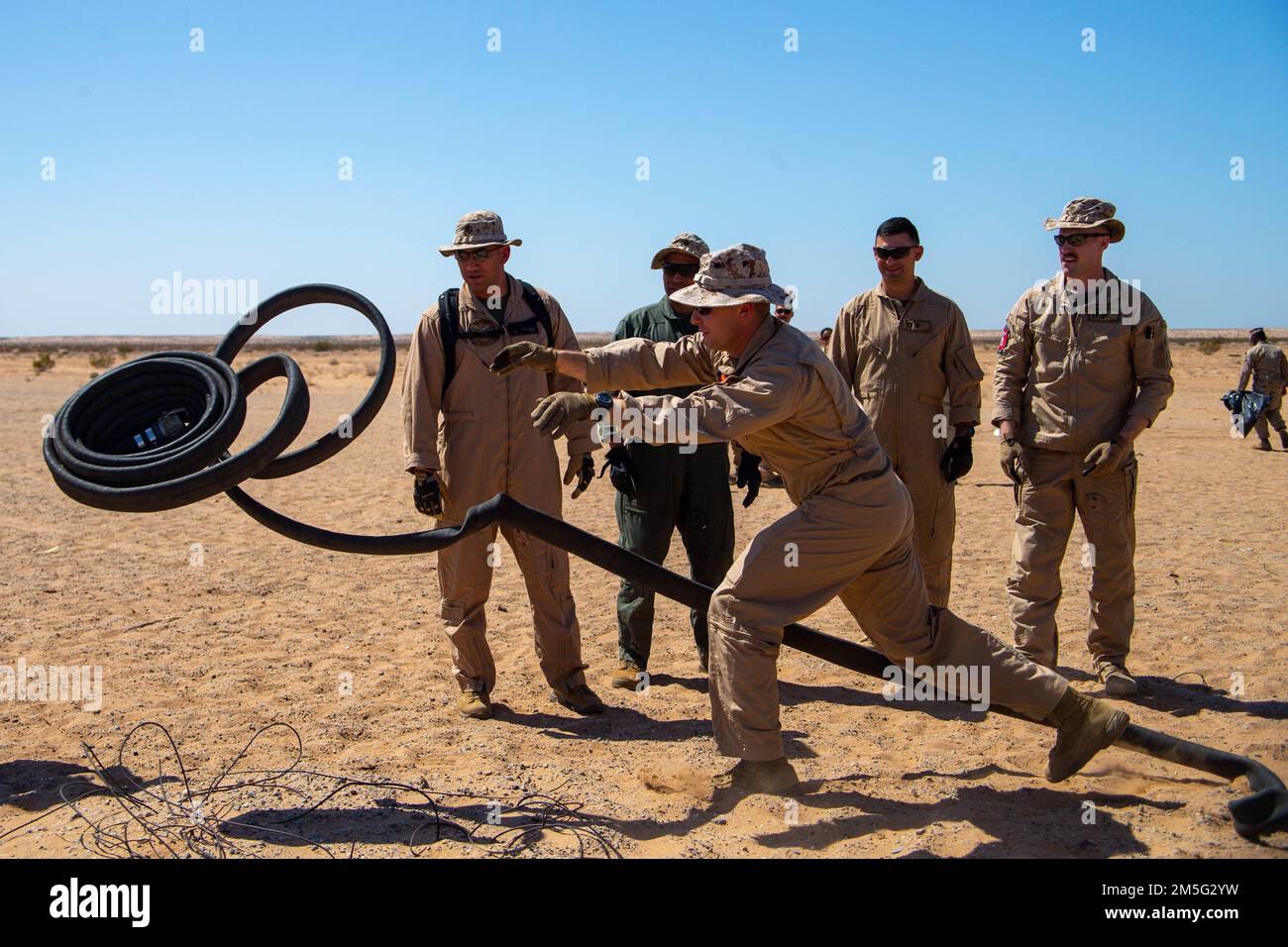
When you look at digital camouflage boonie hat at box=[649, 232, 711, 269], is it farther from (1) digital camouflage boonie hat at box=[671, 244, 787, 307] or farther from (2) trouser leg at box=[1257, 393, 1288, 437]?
(2) trouser leg at box=[1257, 393, 1288, 437]

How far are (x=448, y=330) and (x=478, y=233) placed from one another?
51 cm

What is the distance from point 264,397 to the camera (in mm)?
28500

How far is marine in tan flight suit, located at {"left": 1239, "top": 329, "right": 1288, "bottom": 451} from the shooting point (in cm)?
1680

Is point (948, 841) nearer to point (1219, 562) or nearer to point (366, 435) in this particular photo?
point (1219, 562)

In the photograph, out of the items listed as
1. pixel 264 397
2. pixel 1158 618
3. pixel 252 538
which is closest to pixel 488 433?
pixel 1158 618

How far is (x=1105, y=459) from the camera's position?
5.64 m

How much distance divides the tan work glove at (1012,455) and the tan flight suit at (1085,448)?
0.03 metres

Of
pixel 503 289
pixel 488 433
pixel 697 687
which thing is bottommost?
pixel 697 687

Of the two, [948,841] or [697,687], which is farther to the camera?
[697,687]

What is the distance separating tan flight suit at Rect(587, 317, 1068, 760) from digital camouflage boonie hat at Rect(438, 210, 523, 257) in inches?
54.4

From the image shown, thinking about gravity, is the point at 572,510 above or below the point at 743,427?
below

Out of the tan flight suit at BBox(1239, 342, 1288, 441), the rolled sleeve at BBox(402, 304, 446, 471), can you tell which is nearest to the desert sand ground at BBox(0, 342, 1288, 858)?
the rolled sleeve at BBox(402, 304, 446, 471)

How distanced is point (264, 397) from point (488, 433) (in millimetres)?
24701

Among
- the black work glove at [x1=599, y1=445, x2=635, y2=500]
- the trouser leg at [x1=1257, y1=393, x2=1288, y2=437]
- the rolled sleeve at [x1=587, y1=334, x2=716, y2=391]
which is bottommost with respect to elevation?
the trouser leg at [x1=1257, y1=393, x2=1288, y2=437]
